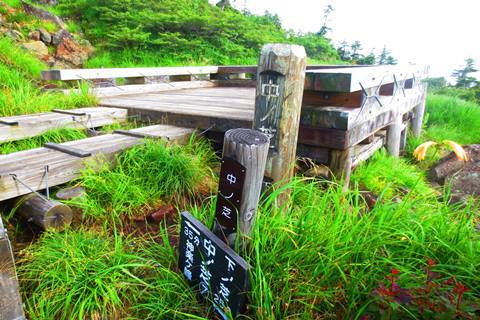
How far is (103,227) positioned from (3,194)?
0.65 m

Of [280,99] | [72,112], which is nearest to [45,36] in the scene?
[72,112]

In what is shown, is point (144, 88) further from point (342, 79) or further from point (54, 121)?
point (342, 79)

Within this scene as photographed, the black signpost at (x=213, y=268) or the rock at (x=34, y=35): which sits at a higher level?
the rock at (x=34, y=35)

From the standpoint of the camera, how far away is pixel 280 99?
Result: 2.43 metres

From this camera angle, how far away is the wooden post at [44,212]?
2.15 m

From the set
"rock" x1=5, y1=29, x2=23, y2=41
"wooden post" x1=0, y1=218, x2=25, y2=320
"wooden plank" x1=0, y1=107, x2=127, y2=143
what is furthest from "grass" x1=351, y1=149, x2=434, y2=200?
"rock" x1=5, y1=29, x2=23, y2=41

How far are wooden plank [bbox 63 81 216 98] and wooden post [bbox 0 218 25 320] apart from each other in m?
3.75

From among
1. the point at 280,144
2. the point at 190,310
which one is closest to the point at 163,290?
the point at 190,310

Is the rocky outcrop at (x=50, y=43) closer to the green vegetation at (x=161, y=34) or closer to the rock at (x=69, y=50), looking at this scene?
the rock at (x=69, y=50)

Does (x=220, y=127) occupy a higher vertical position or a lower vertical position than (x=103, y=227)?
higher

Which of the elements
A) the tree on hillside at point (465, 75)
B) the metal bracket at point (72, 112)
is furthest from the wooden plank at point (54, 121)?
the tree on hillside at point (465, 75)

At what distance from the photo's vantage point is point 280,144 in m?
2.52

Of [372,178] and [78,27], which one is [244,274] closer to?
[372,178]

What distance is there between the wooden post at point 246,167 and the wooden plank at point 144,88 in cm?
393
